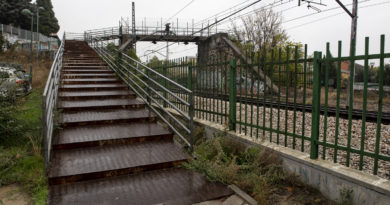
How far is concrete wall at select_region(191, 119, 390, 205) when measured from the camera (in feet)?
9.45

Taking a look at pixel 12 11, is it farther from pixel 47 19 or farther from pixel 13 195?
pixel 13 195

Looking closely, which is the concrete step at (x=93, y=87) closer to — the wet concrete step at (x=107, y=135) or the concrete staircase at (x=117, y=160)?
the concrete staircase at (x=117, y=160)

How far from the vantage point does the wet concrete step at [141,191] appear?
10.9ft

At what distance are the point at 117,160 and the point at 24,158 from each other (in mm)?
1521

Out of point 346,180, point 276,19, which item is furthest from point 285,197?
point 276,19

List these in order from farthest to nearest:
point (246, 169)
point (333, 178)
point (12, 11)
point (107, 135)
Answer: point (12, 11), point (107, 135), point (246, 169), point (333, 178)

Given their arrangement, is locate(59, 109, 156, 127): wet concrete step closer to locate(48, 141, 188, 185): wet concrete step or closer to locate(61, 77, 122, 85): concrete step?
locate(48, 141, 188, 185): wet concrete step

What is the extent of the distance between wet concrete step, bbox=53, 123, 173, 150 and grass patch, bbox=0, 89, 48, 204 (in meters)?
0.43

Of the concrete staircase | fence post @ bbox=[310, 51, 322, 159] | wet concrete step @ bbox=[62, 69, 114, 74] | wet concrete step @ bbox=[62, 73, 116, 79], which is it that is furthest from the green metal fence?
wet concrete step @ bbox=[62, 69, 114, 74]

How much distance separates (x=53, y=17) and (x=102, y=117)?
212 ft

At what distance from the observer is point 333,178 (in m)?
3.30

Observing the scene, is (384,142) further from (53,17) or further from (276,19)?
(53,17)

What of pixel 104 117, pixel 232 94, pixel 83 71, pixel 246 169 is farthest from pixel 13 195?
pixel 83 71

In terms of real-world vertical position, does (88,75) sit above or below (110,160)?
above
